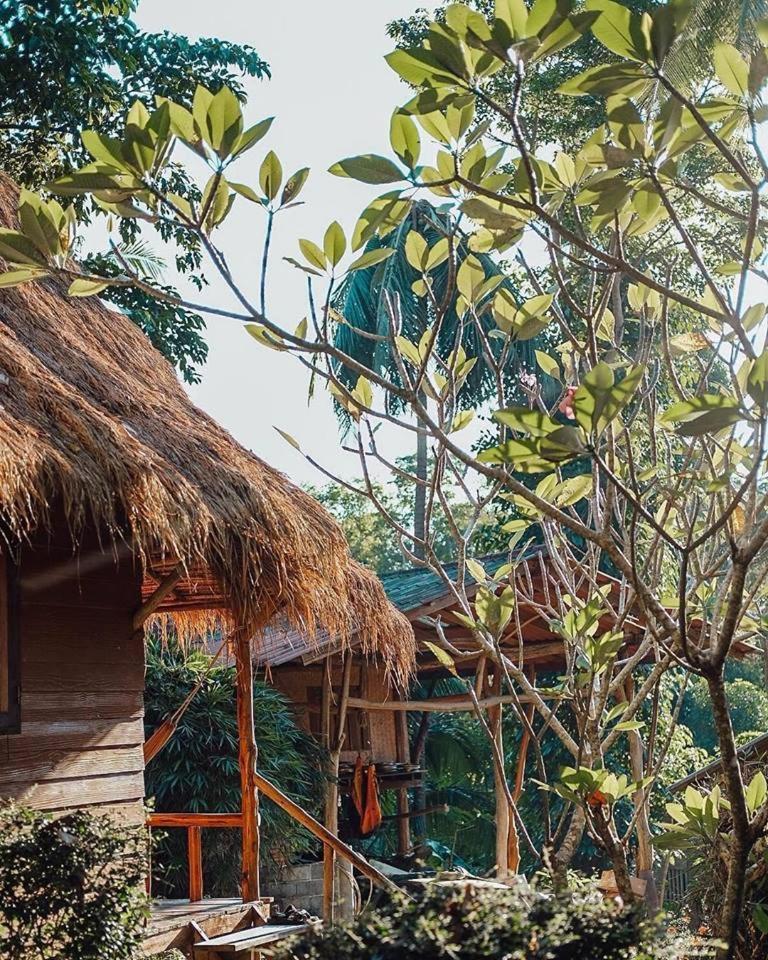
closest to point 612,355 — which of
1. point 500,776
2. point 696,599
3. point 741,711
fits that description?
point 696,599

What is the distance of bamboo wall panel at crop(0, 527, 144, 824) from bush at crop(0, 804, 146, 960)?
931mm

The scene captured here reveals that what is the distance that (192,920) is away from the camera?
17.4 ft

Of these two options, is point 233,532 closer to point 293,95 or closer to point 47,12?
point 293,95

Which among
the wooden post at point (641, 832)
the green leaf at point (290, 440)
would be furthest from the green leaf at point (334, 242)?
the wooden post at point (641, 832)

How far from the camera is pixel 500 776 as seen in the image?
291 cm

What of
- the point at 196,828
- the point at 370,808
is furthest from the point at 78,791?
the point at 370,808

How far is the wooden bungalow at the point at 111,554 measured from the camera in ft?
14.3

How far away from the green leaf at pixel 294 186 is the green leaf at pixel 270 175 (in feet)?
0.07

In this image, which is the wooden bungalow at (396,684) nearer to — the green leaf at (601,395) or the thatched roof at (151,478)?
the thatched roof at (151,478)

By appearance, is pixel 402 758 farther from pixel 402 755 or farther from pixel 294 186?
pixel 294 186

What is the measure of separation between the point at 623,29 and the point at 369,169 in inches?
18.8

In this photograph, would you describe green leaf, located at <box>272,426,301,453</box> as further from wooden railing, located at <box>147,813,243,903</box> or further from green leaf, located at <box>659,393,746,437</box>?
wooden railing, located at <box>147,813,243,903</box>

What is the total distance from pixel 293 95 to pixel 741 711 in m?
17.2

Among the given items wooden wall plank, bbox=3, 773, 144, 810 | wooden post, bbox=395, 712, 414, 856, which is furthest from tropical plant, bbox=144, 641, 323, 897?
wooden wall plank, bbox=3, 773, 144, 810
